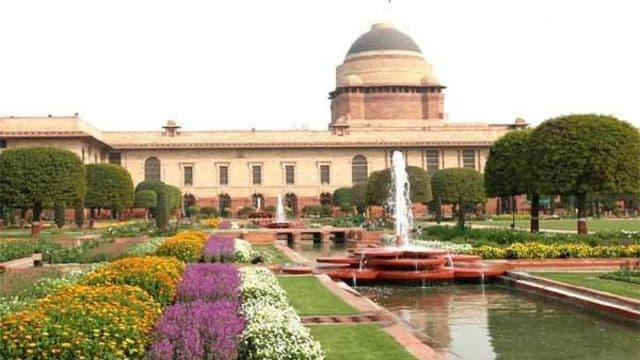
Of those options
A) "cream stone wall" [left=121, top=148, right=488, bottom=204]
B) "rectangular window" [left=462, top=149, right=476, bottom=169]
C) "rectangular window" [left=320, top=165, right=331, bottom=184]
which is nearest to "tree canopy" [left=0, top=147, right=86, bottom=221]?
"cream stone wall" [left=121, top=148, right=488, bottom=204]

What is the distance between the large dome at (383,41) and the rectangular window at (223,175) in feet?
45.5

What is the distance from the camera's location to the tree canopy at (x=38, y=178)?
104 ft

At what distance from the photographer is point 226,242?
17.8 meters

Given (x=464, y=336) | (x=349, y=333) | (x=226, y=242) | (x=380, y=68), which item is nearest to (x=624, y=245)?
(x=226, y=242)

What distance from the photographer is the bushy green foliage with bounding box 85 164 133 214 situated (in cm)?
4093

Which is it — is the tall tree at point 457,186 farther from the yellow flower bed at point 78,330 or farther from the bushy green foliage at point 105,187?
the yellow flower bed at point 78,330

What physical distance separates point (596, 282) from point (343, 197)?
40895 mm

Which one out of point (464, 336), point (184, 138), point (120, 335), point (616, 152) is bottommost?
point (464, 336)

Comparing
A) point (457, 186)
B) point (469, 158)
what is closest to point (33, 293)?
point (457, 186)

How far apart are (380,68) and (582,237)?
4382 centimetres

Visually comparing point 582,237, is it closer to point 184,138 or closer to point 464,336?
point 464,336

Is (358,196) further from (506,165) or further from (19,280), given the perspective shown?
(19,280)

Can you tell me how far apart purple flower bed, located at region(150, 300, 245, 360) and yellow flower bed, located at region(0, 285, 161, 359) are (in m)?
0.16

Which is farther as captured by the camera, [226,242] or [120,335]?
[226,242]
